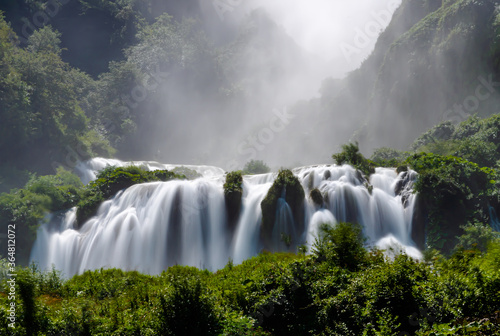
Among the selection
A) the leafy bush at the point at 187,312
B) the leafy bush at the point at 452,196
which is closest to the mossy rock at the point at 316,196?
the leafy bush at the point at 452,196

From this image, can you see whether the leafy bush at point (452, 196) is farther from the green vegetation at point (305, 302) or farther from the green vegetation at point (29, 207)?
the green vegetation at point (29, 207)

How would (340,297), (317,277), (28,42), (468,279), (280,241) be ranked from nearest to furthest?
1. (468,279)
2. (340,297)
3. (317,277)
4. (280,241)
5. (28,42)

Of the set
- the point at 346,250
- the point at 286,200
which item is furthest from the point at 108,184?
the point at 346,250

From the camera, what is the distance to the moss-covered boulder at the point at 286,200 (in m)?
15.8

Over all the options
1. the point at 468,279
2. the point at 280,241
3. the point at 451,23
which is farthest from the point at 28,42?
the point at 468,279

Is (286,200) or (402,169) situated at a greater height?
(402,169)

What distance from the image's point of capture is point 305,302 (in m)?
6.39

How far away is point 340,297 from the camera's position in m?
5.95

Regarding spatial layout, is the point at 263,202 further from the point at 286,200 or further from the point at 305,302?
the point at 305,302

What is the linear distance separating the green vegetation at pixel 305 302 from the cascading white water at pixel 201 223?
822 centimetres

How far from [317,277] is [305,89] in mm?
92519

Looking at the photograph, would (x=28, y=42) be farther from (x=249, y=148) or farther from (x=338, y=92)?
(x=338, y=92)

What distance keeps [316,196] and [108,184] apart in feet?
43.1

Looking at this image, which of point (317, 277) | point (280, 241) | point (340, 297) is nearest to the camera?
point (340, 297)
